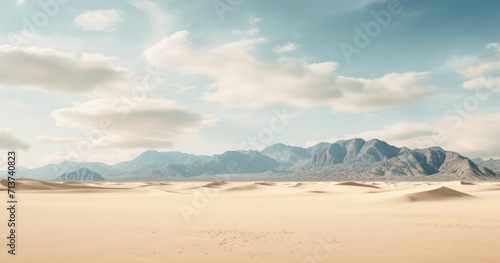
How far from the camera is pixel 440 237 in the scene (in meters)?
14.8

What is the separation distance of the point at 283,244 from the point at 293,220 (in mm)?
7410

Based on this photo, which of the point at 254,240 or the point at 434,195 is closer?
the point at 254,240

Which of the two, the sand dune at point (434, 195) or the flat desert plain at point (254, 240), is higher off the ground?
the flat desert plain at point (254, 240)

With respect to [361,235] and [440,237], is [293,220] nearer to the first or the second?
[361,235]

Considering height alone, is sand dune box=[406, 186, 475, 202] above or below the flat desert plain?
below

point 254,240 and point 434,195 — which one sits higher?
point 254,240

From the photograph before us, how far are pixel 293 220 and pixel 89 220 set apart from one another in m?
11.1

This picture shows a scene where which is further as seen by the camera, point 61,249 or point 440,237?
point 440,237

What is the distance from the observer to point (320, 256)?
37.1ft

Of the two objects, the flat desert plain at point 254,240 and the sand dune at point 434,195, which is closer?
the flat desert plain at point 254,240

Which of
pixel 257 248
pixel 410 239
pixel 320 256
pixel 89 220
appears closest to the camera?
pixel 320 256

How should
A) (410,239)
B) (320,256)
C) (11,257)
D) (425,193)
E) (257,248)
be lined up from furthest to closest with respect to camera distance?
(425,193) < (410,239) < (257,248) < (320,256) < (11,257)

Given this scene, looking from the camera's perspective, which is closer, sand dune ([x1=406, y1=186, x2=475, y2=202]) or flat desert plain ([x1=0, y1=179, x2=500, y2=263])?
flat desert plain ([x1=0, y1=179, x2=500, y2=263])

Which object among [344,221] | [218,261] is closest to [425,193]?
[344,221]
